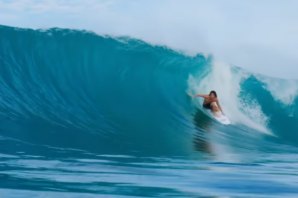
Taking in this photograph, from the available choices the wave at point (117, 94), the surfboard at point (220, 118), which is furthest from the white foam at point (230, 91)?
the surfboard at point (220, 118)

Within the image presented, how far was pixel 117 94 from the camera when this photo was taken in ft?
39.9

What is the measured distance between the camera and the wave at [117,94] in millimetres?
9359

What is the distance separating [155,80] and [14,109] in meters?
5.09

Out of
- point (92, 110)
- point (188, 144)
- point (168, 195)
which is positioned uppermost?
point (92, 110)

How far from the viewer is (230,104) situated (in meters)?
15.3

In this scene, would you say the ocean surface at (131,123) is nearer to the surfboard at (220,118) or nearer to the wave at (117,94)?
the wave at (117,94)

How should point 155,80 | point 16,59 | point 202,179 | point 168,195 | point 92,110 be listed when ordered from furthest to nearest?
1. point 155,80
2. point 16,59
3. point 92,110
4. point 202,179
5. point 168,195

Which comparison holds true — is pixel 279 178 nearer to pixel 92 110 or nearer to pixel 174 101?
pixel 92 110

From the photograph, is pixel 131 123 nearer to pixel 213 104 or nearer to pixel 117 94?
pixel 117 94

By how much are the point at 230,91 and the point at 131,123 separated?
604 centimetres

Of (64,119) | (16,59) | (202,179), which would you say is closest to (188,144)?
(64,119)

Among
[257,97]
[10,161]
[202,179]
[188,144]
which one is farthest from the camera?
[257,97]

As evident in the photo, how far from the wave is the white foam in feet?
0.09

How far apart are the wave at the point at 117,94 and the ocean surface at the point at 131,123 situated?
0.10ft
